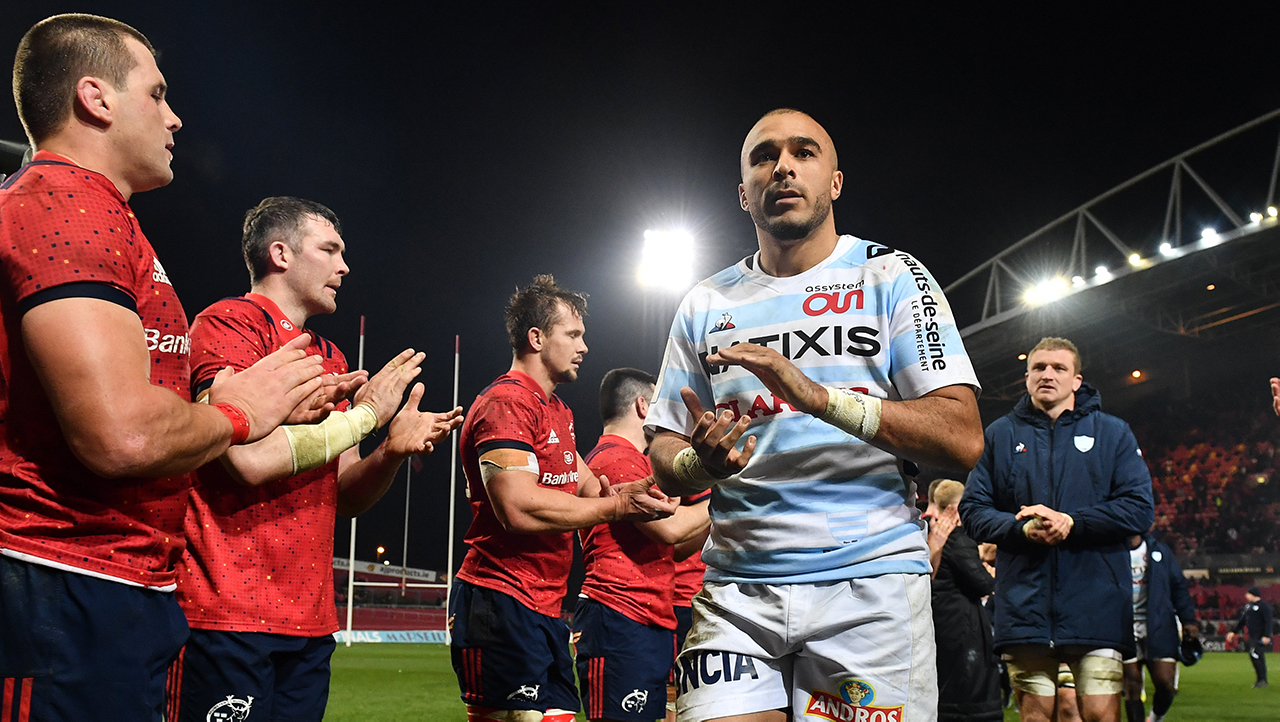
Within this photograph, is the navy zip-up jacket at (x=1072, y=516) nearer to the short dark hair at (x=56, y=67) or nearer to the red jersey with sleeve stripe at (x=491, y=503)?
the red jersey with sleeve stripe at (x=491, y=503)

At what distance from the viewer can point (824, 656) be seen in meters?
2.72

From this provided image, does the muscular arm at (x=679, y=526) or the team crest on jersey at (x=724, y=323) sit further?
the muscular arm at (x=679, y=526)

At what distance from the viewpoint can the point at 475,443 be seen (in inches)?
193

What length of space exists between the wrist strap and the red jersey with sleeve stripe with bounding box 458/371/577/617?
236 cm

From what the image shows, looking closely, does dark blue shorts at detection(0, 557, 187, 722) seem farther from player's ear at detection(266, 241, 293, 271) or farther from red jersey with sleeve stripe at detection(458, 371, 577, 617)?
red jersey with sleeve stripe at detection(458, 371, 577, 617)

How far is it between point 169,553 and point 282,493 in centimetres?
100

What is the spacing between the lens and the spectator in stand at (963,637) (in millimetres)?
6520

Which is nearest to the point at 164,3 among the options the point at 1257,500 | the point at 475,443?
the point at 475,443

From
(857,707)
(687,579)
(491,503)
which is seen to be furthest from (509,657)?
(687,579)

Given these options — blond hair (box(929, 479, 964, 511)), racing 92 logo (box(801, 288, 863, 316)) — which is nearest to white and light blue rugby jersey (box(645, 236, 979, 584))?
racing 92 logo (box(801, 288, 863, 316))

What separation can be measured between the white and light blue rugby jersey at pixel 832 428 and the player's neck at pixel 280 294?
198 cm

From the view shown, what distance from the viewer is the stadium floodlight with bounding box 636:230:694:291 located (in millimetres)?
14719

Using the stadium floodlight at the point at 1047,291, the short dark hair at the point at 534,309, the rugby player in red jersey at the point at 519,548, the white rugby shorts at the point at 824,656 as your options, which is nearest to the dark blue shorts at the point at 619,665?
the rugby player in red jersey at the point at 519,548

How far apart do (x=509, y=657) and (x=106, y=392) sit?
9.67 ft
